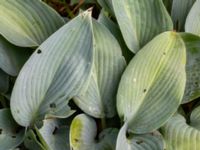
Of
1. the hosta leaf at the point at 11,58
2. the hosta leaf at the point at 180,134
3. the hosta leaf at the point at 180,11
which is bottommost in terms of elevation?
the hosta leaf at the point at 180,134

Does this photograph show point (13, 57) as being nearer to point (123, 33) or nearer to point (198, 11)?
point (123, 33)

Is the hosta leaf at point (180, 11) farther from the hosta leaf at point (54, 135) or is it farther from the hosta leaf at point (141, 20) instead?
the hosta leaf at point (54, 135)

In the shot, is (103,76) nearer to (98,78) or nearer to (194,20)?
(98,78)

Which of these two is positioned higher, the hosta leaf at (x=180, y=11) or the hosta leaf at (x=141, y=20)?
the hosta leaf at (x=141, y=20)

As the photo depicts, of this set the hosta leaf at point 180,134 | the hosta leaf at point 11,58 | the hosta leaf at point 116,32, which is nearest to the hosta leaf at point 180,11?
the hosta leaf at point 116,32

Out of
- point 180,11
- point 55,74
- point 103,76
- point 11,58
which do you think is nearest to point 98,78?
point 103,76

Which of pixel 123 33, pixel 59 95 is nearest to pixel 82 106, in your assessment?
pixel 59 95
